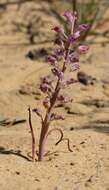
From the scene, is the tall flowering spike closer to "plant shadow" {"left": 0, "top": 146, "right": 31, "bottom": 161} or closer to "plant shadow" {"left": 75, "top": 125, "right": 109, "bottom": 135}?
"plant shadow" {"left": 0, "top": 146, "right": 31, "bottom": 161}

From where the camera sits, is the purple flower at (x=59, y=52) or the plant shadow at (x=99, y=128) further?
the plant shadow at (x=99, y=128)

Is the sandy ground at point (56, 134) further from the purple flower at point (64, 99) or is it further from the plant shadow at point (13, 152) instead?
the purple flower at point (64, 99)

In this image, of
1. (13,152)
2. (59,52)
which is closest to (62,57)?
(59,52)

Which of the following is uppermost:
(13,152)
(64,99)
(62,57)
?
(62,57)

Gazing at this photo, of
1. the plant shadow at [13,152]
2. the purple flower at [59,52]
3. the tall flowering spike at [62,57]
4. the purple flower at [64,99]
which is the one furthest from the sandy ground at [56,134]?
the purple flower at [59,52]

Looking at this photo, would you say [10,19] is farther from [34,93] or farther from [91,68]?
[34,93]

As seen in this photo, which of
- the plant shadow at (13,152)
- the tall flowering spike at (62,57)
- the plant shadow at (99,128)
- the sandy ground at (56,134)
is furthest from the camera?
the plant shadow at (99,128)

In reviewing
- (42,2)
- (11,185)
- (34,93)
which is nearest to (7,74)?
(34,93)

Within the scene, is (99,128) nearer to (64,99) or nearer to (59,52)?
(64,99)
